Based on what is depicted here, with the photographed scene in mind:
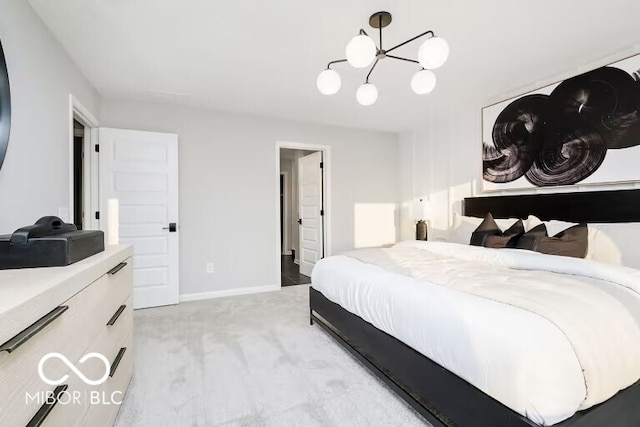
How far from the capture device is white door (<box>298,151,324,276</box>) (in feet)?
16.1

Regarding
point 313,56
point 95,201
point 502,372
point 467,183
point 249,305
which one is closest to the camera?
point 502,372

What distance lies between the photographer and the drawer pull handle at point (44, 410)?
2.49ft

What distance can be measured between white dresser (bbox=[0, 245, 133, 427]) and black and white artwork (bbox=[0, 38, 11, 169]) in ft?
2.42

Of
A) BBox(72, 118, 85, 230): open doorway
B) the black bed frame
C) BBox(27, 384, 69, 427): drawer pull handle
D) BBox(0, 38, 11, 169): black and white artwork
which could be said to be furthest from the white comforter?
BBox(72, 118, 85, 230): open doorway

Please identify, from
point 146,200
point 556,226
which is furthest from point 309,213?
point 556,226

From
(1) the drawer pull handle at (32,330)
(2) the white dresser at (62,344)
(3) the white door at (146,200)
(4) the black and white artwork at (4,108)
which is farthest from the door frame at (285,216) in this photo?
(1) the drawer pull handle at (32,330)

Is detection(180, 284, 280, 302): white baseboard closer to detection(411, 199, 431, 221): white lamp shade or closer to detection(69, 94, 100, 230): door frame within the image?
detection(69, 94, 100, 230): door frame

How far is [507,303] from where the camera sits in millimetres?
1346

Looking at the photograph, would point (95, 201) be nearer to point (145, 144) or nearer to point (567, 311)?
point (145, 144)

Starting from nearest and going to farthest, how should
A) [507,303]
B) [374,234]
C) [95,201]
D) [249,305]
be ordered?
[507,303]
[95,201]
[249,305]
[374,234]

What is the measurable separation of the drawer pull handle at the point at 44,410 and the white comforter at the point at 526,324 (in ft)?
4.72

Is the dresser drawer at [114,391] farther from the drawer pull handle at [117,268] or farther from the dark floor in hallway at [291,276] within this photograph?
the dark floor in hallway at [291,276]

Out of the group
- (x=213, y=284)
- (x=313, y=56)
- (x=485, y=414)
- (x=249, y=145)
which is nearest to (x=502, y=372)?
(x=485, y=414)

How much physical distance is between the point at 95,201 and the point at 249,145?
1904 mm
